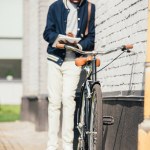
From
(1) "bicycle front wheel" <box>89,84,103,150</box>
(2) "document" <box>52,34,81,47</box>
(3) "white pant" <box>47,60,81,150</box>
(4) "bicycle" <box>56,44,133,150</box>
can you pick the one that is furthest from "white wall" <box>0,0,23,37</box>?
(1) "bicycle front wheel" <box>89,84,103,150</box>

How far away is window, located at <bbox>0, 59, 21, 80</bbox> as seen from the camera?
2700 cm

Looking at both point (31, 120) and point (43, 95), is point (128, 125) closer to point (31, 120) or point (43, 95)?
point (43, 95)

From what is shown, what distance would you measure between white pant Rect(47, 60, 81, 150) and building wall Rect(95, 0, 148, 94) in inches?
21.3

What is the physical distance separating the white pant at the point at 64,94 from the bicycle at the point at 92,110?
44 cm

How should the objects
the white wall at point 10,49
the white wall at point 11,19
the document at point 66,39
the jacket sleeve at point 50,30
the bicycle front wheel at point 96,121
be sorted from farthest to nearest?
the white wall at point 10,49 → the white wall at point 11,19 → the jacket sleeve at point 50,30 → the document at point 66,39 → the bicycle front wheel at point 96,121

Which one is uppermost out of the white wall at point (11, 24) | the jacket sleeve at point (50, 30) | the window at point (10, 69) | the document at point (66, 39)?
the white wall at point (11, 24)

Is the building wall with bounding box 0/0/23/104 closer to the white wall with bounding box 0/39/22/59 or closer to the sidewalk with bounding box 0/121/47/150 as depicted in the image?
the white wall with bounding box 0/39/22/59

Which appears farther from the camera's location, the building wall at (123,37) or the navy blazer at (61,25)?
the navy blazer at (61,25)

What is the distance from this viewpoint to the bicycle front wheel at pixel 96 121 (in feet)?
18.1

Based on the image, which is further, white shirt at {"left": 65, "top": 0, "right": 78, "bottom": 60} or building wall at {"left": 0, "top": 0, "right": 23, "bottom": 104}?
building wall at {"left": 0, "top": 0, "right": 23, "bottom": 104}

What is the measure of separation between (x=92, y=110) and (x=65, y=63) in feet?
4.33

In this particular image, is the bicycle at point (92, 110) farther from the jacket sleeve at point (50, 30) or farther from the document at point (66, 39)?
the jacket sleeve at point (50, 30)

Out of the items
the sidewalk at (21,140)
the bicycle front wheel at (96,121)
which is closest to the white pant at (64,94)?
the bicycle front wheel at (96,121)

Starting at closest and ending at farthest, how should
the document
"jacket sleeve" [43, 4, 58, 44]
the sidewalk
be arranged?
the document < "jacket sleeve" [43, 4, 58, 44] < the sidewalk
